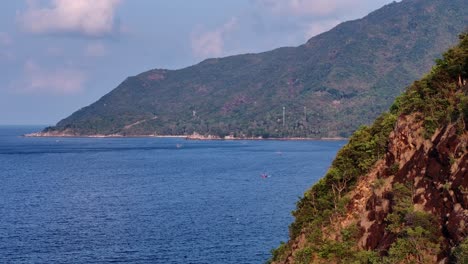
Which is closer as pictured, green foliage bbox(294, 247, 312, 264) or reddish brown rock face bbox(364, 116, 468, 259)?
reddish brown rock face bbox(364, 116, 468, 259)

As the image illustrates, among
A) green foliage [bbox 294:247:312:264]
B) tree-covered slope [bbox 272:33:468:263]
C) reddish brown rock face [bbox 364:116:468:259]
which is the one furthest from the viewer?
green foliage [bbox 294:247:312:264]

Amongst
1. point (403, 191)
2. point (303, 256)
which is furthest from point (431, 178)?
point (303, 256)

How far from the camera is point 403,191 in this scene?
131 feet

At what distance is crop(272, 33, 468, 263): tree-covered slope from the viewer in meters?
36.3

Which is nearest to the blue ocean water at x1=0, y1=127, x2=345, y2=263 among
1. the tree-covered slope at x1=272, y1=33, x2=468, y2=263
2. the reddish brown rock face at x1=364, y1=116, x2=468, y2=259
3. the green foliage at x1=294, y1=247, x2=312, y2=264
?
the tree-covered slope at x1=272, y1=33, x2=468, y2=263

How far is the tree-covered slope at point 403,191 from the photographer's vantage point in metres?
36.3

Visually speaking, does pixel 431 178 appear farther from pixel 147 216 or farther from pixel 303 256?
pixel 147 216

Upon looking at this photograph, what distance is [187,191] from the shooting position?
146 metres

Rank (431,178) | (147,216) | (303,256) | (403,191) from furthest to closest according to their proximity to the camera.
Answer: (147,216), (303,256), (403,191), (431,178)

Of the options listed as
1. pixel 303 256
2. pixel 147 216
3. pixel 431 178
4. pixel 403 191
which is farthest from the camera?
pixel 147 216

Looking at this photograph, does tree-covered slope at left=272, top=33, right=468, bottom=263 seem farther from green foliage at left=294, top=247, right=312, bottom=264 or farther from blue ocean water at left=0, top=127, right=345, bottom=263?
blue ocean water at left=0, top=127, right=345, bottom=263

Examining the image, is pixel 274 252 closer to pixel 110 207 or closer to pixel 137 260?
pixel 137 260

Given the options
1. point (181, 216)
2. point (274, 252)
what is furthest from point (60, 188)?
point (274, 252)

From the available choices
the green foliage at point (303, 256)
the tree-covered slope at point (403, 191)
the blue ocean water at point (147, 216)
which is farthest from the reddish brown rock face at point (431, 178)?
the blue ocean water at point (147, 216)
